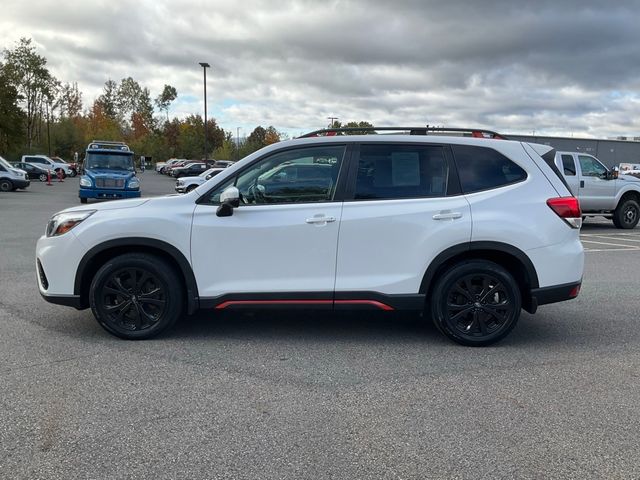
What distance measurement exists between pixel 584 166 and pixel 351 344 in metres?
Result: 12.7

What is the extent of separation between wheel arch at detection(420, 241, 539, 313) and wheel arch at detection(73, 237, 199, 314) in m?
2.02

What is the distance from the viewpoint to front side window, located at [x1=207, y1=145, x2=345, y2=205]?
497cm

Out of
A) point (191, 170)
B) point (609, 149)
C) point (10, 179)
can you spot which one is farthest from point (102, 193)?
point (609, 149)

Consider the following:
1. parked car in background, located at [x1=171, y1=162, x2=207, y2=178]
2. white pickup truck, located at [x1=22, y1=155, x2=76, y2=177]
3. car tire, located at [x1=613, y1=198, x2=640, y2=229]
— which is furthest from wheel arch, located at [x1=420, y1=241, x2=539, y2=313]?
parked car in background, located at [x1=171, y1=162, x2=207, y2=178]

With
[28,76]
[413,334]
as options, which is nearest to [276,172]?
[413,334]

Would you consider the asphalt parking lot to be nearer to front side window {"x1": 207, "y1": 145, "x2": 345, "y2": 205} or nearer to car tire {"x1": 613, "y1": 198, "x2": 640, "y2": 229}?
front side window {"x1": 207, "y1": 145, "x2": 345, "y2": 205}

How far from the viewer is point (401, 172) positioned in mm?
5066

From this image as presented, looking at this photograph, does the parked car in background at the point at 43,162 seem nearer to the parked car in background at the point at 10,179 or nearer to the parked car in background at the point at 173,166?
the parked car in background at the point at 173,166

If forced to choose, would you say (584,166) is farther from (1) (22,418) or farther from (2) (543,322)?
(1) (22,418)

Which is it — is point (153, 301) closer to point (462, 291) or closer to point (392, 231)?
point (392, 231)

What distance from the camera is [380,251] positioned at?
4898 millimetres

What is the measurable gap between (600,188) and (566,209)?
1192 cm

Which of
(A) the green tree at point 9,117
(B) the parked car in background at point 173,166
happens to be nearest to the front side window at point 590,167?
(B) the parked car in background at point 173,166

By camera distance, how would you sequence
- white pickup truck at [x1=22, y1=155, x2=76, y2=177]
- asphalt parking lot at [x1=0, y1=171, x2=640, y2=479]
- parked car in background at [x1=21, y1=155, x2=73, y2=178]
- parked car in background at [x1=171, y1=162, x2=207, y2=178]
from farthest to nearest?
1. parked car in background at [x1=171, y1=162, x2=207, y2=178]
2. parked car in background at [x1=21, y1=155, x2=73, y2=178]
3. white pickup truck at [x1=22, y1=155, x2=76, y2=177]
4. asphalt parking lot at [x1=0, y1=171, x2=640, y2=479]
